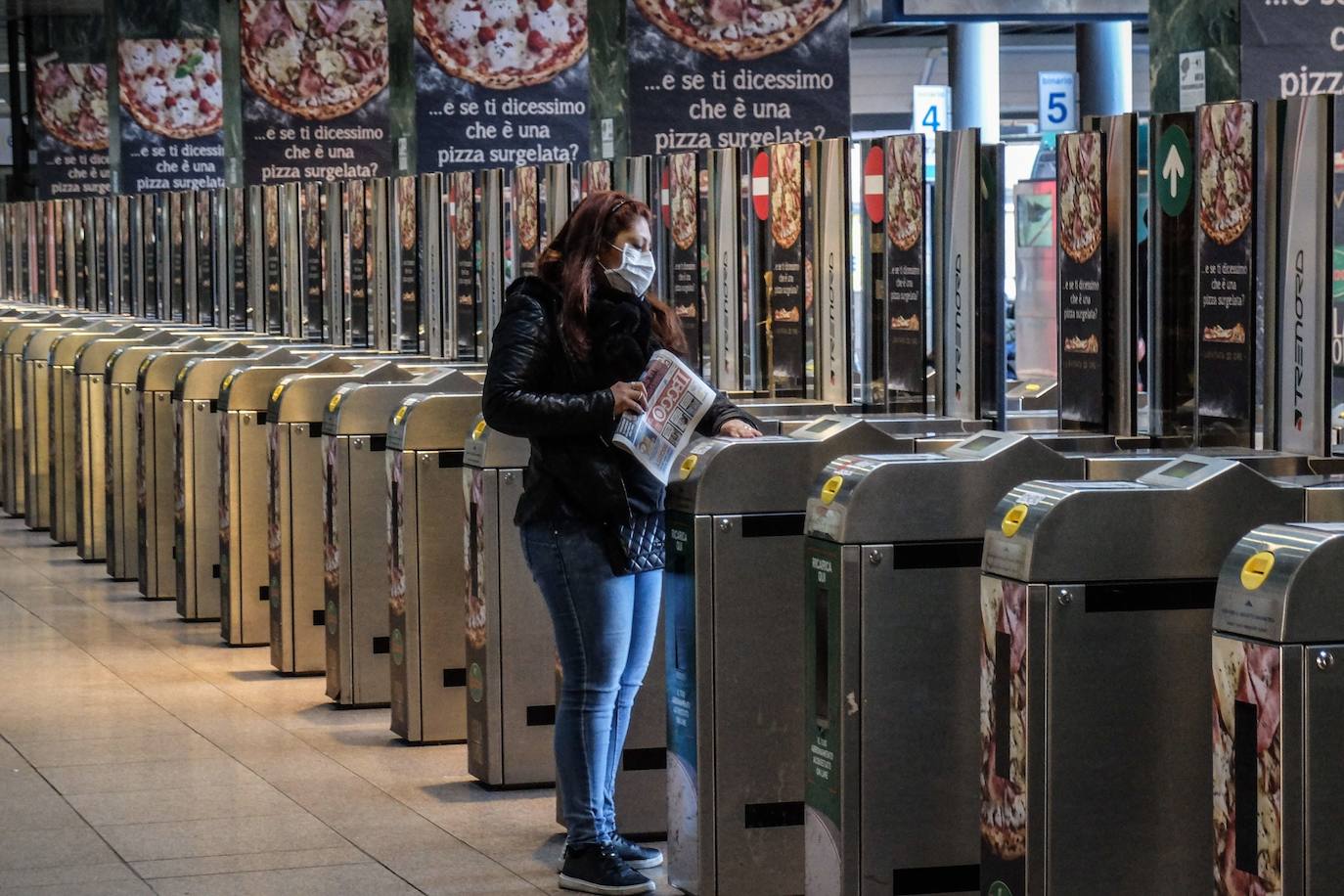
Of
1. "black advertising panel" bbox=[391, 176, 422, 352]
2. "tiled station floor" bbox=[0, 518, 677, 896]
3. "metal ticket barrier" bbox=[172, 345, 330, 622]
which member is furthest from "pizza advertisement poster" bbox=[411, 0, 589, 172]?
"tiled station floor" bbox=[0, 518, 677, 896]

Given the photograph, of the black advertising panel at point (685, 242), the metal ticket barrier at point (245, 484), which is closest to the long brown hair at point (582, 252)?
the black advertising panel at point (685, 242)

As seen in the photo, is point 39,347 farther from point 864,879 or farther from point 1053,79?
point 1053,79

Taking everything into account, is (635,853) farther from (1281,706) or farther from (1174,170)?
(1281,706)

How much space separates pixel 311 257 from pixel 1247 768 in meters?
9.36

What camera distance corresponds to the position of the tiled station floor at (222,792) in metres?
5.60

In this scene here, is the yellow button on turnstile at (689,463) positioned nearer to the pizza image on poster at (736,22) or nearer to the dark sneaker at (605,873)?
the dark sneaker at (605,873)

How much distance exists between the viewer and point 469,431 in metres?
6.75

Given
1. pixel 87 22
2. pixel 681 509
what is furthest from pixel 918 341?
pixel 87 22

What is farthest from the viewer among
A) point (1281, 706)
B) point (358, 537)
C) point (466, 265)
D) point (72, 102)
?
point (72, 102)

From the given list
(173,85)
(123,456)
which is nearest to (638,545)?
(123,456)

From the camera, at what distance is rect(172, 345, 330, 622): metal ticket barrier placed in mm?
9555

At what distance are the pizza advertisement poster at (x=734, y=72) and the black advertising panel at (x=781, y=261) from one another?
240 cm

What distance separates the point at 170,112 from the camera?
63.6 feet

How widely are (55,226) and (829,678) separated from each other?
17.7 metres
